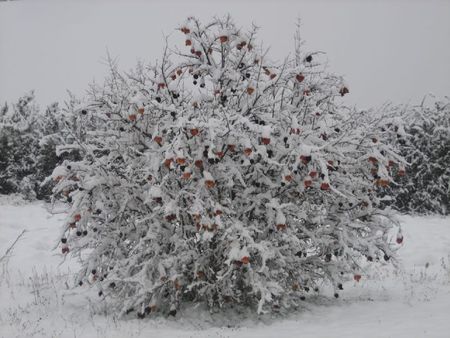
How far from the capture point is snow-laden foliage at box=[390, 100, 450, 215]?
1468cm

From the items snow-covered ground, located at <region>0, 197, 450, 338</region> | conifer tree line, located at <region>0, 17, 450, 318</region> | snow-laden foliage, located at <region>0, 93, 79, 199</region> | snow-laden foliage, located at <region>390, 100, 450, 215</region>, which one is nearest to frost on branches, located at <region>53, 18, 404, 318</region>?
conifer tree line, located at <region>0, 17, 450, 318</region>

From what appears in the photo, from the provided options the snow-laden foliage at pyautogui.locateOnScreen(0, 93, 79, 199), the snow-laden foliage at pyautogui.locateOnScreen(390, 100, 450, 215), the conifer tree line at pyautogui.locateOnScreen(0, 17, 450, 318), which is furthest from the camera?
the snow-laden foliage at pyautogui.locateOnScreen(0, 93, 79, 199)

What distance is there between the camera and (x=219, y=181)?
552 centimetres

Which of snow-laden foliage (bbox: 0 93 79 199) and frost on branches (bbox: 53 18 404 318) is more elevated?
snow-laden foliage (bbox: 0 93 79 199)

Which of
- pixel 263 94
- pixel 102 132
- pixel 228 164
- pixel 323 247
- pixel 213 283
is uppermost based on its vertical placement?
pixel 263 94

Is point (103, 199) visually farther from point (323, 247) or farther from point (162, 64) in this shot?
point (323, 247)

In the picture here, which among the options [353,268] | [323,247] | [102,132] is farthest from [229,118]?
[353,268]

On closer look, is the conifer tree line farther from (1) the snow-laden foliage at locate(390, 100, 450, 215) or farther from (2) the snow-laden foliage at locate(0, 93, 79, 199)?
(2) the snow-laden foliage at locate(0, 93, 79, 199)

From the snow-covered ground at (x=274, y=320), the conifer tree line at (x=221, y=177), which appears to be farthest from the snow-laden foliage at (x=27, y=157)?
the conifer tree line at (x=221, y=177)

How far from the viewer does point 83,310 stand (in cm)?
589

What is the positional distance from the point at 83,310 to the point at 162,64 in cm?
284

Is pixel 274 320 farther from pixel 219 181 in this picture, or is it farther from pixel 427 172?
pixel 427 172

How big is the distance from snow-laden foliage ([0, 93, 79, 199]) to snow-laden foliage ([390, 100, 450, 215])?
9.91 meters

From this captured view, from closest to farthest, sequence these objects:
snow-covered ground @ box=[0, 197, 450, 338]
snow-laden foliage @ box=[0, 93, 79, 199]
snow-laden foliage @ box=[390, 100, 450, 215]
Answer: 1. snow-covered ground @ box=[0, 197, 450, 338]
2. snow-laden foliage @ box=[390, 100, 450, 215]
3. snow-laden foliage @ box=[0, 93, 79, 199]
